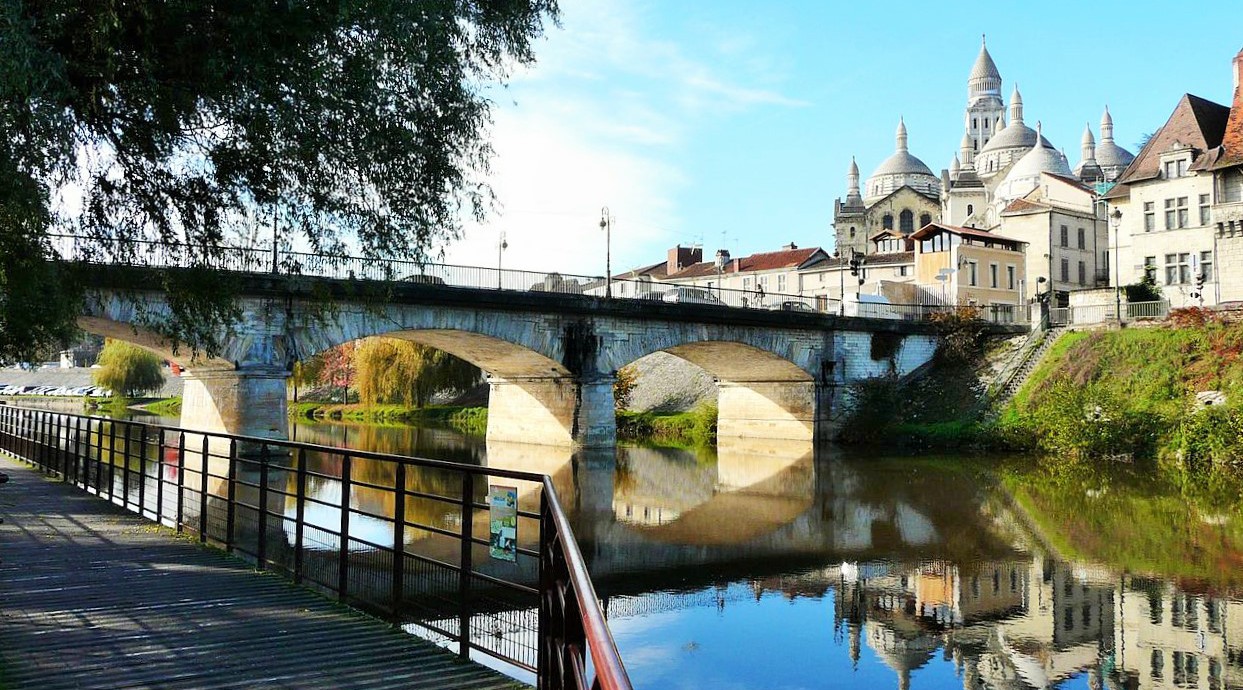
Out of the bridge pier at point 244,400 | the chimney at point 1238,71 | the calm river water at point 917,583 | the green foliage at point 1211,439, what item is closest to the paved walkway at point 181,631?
the calm river water at point 917,583

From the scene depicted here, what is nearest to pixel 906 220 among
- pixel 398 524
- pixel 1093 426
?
pixel 1093 426

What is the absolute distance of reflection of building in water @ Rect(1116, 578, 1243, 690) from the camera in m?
8.66

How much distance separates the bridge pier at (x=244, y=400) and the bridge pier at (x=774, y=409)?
21.5m

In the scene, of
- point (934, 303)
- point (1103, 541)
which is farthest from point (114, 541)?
point (934, 303)

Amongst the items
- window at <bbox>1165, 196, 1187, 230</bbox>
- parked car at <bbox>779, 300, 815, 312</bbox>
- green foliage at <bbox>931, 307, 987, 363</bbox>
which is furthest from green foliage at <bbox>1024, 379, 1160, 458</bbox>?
window at <bbox>1165, 196, 1187, 230</bbox>

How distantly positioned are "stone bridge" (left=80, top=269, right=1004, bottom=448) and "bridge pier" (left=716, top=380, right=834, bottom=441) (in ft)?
0.19

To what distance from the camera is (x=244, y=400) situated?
26688mm

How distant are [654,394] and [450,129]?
4356cm

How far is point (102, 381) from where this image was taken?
7156 cm

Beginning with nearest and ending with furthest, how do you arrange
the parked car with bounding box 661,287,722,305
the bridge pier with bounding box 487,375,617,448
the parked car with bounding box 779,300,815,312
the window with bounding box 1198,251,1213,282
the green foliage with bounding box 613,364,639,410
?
the bridge pier with bounding box 487,375,617,448, the parked car with bounding box 661,287,722,305, the parked car with bounding box 779,300,815,312, the window with bounding box 1198,251,1213,282, the green foliage with bounding box 613,364,639,410

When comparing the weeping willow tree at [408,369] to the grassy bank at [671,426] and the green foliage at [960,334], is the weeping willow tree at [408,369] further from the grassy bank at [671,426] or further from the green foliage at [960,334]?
the green foliage at [960,334]

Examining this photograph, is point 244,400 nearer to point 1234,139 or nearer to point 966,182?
point 1234,139

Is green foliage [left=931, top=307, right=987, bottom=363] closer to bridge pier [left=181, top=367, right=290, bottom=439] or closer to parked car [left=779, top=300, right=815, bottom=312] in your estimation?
parked car [left=779, top=300, right=815, bottom=312]

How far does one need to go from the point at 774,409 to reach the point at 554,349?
13241 millimetres
